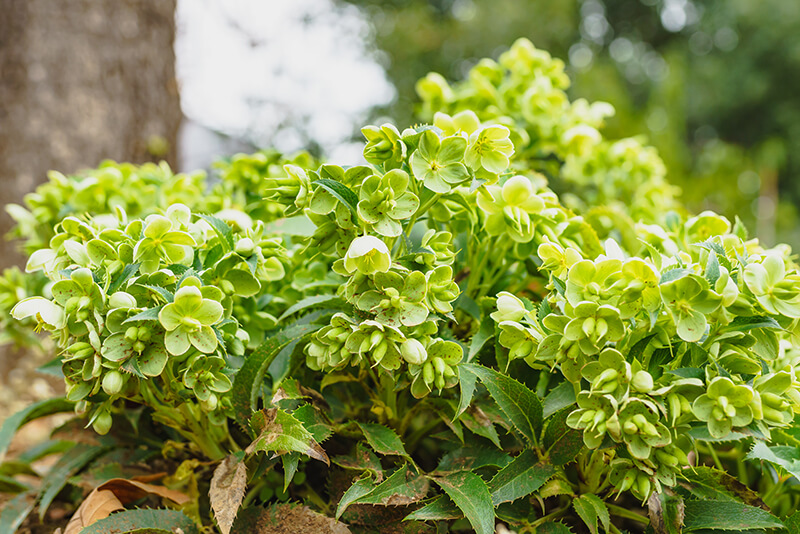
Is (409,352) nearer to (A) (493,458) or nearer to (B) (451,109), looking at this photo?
(A) (493,458)

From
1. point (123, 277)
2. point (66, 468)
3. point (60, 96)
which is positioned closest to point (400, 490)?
point (123, 277)

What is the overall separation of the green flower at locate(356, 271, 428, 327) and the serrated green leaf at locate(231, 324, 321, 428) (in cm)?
12

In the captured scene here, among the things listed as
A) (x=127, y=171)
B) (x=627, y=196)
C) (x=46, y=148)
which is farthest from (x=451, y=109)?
(x=46, y=148)

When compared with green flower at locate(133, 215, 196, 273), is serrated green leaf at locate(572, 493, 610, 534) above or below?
below

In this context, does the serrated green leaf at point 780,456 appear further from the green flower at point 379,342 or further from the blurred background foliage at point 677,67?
the blurred background foliage at point 677,67

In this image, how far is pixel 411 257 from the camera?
0.54m

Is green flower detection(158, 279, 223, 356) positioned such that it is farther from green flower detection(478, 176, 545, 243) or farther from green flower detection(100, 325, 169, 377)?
green flower detection(478, 176, 545, 243)

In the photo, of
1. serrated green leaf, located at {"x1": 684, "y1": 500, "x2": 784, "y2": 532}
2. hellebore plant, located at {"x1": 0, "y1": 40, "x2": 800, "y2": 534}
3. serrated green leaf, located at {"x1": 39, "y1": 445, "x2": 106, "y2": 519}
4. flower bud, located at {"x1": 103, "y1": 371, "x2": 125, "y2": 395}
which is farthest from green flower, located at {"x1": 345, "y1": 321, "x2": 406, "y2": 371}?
serrated green leaf, located at {"x1": 39, "y1": 445, "x2": 106, "y2": 519}

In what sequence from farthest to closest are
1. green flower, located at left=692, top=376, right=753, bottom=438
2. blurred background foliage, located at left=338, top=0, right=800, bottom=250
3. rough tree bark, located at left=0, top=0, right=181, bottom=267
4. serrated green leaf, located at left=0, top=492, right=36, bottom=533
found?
blurred background foliage, located at left=338, top=0, right=800, bottom=250 → rough tree bark, located at left=0, top=0, right=181, bottom=267 → serrated green leaf, located at left=0, top=492, right=36, bottom=533 → green flower, located at left=692, top=376, right=753, bottom=438

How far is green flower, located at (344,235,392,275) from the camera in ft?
1.59

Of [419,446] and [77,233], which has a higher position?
[77,233]

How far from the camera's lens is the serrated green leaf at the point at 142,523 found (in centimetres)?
58

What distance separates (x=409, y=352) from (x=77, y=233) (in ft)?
1.38

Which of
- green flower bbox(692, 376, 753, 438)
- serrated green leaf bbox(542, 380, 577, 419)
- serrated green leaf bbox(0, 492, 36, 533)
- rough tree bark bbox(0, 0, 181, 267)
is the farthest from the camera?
rough tree bark bbox(0, 0, 181, 267)
